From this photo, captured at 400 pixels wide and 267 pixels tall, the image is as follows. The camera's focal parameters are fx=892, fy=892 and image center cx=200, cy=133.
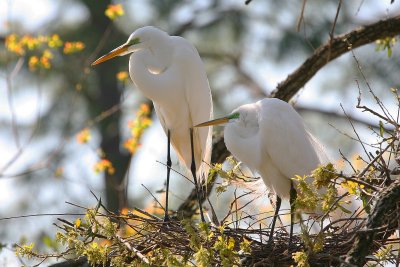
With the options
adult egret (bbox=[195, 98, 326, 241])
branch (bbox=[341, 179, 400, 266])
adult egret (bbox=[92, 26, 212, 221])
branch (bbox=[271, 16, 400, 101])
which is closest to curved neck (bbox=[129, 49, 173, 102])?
adult egret (bbox=[92, 26, 212, 221])

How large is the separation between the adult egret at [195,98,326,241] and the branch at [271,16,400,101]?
20.4 inches

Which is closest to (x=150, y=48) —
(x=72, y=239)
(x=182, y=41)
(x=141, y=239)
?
(x=182, y=41)

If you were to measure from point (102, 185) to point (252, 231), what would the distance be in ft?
21.2

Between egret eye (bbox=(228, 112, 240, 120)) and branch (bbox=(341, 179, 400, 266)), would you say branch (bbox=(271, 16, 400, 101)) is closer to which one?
egret eye (bbox=(228, 112, 240, 120))

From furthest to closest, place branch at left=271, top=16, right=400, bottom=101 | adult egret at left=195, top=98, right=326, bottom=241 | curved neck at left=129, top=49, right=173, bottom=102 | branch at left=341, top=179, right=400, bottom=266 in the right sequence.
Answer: branch at left=271, top=16, right=400, bottom=101 < curved neck at left=129, top=49, right=173, bottom=102 < adult egret at left=195, top=98, right=326, bottom=241 < branch at left=341, top=179, right=400, bottom=266

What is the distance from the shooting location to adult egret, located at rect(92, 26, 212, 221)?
12.7 ft

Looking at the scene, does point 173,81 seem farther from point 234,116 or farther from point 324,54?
point 324,54

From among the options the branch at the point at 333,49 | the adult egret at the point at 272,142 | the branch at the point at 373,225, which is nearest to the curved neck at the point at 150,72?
the adult egret at the point at 272,142

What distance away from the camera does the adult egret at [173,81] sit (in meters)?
3.88

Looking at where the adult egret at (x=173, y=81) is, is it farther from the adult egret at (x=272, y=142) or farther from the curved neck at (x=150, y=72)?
the adult egret at (x=272, y=142)

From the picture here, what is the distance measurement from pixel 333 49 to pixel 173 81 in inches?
29.5

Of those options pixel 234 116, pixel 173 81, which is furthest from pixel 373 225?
pixel 173 81

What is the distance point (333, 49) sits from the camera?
4.05m

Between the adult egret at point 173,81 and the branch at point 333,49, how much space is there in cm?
37
